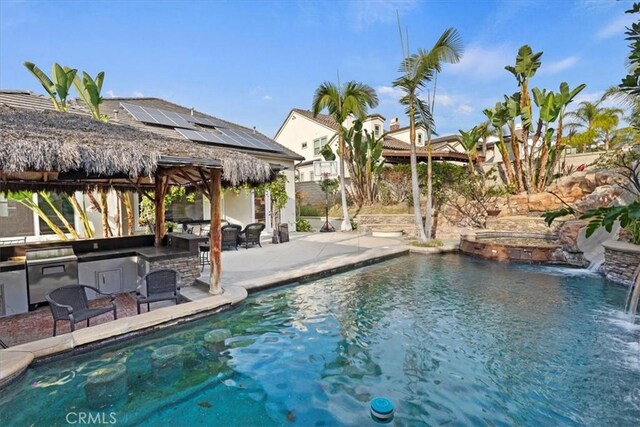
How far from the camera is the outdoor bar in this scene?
520 cm

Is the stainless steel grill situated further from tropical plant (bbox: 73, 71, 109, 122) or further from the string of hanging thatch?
tropical plant (bbox: 73, 71, 109, 122)

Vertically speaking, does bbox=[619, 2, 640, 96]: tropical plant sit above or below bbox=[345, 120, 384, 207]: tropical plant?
below

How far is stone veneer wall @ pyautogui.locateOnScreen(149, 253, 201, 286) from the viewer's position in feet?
25.2

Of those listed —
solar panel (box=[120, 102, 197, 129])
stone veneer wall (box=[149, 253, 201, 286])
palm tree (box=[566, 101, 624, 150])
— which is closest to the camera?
stone veneer wall (box=[149, 253, 201, 286])

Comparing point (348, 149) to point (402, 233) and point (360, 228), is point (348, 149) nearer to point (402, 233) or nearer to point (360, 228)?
A: point (360, 228)

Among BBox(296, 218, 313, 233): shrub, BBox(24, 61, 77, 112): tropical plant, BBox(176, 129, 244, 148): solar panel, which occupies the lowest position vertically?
BBox(296, 218, 313, 233): shrub

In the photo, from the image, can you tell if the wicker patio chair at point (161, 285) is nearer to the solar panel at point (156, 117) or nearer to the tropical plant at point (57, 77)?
the tropical plant at point (57, 77)

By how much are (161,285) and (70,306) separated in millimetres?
1473

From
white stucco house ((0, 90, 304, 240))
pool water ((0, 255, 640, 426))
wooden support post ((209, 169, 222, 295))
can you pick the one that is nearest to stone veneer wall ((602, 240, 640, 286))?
pool water ((0, 255, 640, 426))

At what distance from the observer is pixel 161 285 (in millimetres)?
6422

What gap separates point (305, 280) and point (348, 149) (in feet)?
44.7

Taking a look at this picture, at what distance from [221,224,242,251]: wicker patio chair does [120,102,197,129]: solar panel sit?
7.25 meters

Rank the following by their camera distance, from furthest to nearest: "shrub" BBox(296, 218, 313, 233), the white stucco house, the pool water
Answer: "shrub" BBox(296, 218, 313, 233), the white stucco house, the pool water

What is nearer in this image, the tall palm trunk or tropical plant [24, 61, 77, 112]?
tropical plant [24, 61, 77, 112]
